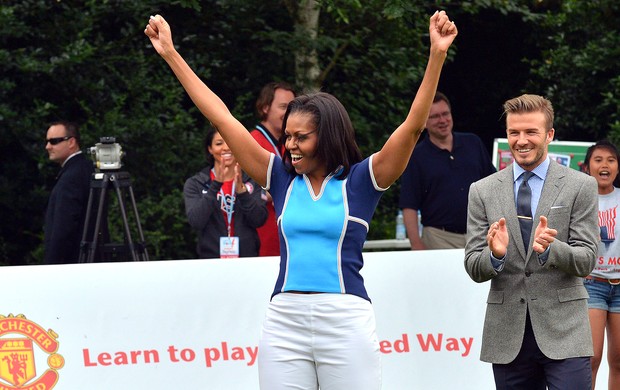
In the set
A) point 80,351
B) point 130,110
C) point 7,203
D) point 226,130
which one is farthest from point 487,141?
point 226,130

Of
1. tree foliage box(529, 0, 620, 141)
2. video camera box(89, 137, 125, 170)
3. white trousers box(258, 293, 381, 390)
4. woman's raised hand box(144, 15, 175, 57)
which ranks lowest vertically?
white trousers box(258, 293, 381, 390)

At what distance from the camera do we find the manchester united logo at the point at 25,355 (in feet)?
19.4

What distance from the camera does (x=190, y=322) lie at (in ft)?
20.3

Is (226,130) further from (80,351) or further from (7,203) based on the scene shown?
(7,203)

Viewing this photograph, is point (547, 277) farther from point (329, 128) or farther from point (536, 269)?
point (329, 128)

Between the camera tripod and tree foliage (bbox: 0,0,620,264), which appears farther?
tree foliage (bbox: 0,0,620,264)

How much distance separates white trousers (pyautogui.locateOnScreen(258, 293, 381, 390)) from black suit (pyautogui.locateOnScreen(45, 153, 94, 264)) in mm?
4016

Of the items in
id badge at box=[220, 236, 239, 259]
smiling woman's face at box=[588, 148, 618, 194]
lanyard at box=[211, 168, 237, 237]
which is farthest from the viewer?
lanyard at box=[211, 168, 237, 237]

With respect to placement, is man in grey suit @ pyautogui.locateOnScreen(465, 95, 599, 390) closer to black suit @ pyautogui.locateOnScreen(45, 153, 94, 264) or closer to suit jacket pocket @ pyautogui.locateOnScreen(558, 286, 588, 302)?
suit jacket pocket @ pyautogui.locateOnScreen(558, 286, 588, 302)

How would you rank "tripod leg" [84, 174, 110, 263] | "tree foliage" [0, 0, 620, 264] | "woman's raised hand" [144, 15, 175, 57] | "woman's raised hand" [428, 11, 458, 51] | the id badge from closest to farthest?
"woman's raised hand" [428, 11, 458, 51] < "woman's raised hand" [144, 15, 175, 57] < the id badge < "tripod leg" [84, 174, 110, 263] < "tree foliage" [0, 0, 620, 264]

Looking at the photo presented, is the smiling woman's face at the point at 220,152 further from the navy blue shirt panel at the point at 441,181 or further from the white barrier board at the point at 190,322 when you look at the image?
the navy blue shirt panel at the point at 441,181

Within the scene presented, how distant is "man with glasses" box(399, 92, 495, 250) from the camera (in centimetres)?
771

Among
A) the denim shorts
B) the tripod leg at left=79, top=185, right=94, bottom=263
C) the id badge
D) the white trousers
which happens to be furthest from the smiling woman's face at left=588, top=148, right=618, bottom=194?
the tripod leg at left=79, top=185, right=94, bottom=263

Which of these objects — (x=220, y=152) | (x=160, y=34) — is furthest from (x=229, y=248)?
(x=160, y=34)
